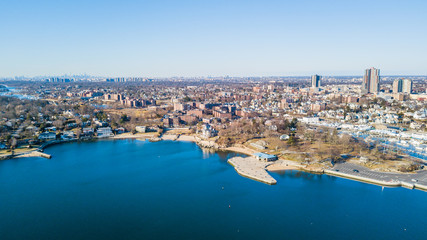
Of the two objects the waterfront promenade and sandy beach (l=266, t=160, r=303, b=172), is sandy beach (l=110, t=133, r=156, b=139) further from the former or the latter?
the waterfront promenade

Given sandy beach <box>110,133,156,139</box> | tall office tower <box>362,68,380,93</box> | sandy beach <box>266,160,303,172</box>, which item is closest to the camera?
sandy beach <box>266,160,303,172</box>

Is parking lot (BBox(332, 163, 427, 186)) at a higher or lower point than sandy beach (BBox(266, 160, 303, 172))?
higher

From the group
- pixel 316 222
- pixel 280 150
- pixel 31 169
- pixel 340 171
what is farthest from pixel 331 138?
pixel 31 169

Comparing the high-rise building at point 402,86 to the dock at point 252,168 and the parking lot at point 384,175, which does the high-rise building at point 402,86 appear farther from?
the dock at point 252,168

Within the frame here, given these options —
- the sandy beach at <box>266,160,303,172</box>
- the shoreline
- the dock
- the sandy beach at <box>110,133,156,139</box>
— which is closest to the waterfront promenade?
the shoreline

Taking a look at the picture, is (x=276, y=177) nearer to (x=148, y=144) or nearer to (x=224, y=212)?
(x=224, y=212)

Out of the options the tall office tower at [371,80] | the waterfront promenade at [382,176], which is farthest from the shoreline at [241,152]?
the tall office tower at [371,80]
